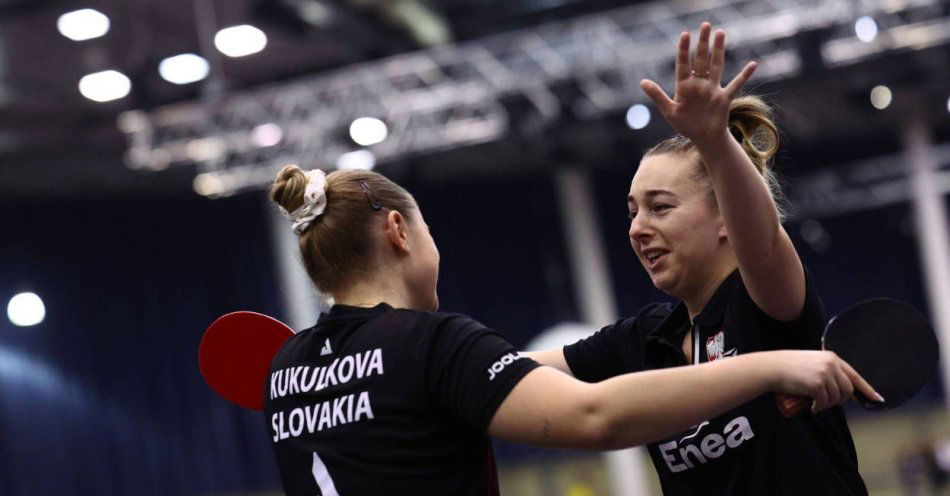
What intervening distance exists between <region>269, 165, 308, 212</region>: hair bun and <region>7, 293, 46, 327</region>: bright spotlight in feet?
34.7

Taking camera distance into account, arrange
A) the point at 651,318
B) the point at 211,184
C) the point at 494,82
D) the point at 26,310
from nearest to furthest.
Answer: the point at 651,318 < the point at 494,82 < the point at 211,184 < the point at 26,310

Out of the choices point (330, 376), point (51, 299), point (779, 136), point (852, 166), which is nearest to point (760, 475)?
point (779, 136)

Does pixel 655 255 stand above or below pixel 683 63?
below

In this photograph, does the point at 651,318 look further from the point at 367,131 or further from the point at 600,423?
the point at 367,131

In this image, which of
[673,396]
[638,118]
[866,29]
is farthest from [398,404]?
[638,118]

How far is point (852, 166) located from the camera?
675 inches

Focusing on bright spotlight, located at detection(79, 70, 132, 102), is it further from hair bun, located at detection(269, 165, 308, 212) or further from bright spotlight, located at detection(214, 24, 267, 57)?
hair bun, located at detection(269, 165, 308, 212)

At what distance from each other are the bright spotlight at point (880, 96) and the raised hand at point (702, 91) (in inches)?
414

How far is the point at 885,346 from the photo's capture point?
1.77 m

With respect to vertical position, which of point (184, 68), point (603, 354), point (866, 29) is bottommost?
point (603, 354)

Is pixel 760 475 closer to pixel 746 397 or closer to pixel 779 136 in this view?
pixel 746 397

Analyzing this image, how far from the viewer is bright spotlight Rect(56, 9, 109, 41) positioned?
9461 mm

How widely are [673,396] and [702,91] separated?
0.41 metres

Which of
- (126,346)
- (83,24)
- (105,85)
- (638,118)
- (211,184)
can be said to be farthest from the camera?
(126,346)
